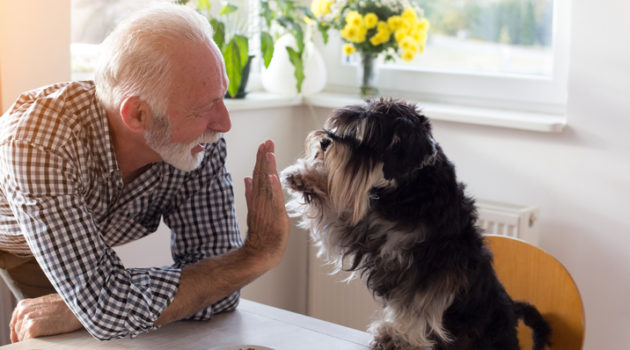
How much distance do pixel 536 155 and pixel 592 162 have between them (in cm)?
19

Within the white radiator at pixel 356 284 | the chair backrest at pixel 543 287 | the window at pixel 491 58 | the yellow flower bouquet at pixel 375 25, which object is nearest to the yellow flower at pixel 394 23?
the yellow flower bouquet at pixel 375 25

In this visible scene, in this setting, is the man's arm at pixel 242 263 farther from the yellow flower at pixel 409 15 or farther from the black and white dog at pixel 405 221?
the yellow flower at pixel 409 15

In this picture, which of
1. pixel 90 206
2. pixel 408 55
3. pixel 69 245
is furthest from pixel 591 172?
pixel 69 245

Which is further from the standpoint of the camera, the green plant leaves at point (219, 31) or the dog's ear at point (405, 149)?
the green plant leaves at point (219, 31)

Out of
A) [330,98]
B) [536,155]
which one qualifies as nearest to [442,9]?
[330,98]

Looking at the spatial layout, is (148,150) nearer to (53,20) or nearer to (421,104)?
(53,20)

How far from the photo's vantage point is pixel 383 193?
1.32 metres

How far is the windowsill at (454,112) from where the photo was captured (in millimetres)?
2518

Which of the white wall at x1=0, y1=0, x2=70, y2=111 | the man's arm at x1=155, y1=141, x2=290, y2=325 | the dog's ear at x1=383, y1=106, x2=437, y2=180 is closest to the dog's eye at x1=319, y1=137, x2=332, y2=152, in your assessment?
the dog's ear at x1=383, y1=106, x2=437, y2=180

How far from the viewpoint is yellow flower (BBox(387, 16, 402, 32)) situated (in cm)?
282

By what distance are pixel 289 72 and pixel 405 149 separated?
1822 mm

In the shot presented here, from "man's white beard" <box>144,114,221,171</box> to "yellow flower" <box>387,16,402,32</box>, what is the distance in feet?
4.53

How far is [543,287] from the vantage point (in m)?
1.80

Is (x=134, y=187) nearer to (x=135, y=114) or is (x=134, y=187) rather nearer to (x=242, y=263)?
(x=135, y=114)
